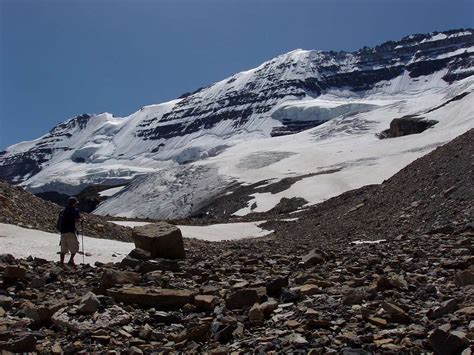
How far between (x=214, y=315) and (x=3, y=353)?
10.5 feet

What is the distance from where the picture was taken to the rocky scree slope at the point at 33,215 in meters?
24.9

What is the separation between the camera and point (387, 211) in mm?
27094

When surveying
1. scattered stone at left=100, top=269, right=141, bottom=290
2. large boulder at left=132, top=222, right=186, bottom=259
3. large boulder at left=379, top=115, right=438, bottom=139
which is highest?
large boulder at left=379, top=115, right=438, bottom=139

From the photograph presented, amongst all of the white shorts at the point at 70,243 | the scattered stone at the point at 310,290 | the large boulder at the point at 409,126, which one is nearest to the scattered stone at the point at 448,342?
the scattered stone at the point at 310,290

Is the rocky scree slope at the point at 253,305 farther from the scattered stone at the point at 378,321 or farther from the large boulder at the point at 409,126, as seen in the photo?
the large boulder at the point at 409,126

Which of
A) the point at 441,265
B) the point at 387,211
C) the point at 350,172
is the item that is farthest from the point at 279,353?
the point at 350,172

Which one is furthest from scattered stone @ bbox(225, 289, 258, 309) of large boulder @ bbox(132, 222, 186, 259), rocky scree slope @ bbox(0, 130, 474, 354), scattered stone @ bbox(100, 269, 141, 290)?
large boulder @ bbox(132, 222, 186, 259)

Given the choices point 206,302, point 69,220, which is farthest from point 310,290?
point 69,220

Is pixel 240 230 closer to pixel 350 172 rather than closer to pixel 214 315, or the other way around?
pixel 214 315

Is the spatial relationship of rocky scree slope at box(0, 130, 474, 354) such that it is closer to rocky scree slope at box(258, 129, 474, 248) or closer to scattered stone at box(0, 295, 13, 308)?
scattered stone at box(0, 295, 13, 308)

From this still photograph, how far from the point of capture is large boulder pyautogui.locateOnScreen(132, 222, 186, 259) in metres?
14.8

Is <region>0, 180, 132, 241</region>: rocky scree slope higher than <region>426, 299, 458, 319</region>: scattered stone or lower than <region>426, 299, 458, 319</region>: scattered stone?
higher

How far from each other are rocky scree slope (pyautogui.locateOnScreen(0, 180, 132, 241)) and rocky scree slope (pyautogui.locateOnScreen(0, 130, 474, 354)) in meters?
12.1

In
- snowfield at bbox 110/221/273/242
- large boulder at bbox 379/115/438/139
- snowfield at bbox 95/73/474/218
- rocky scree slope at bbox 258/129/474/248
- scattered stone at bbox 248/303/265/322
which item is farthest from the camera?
large boulder at bbox 379/115/438/139
